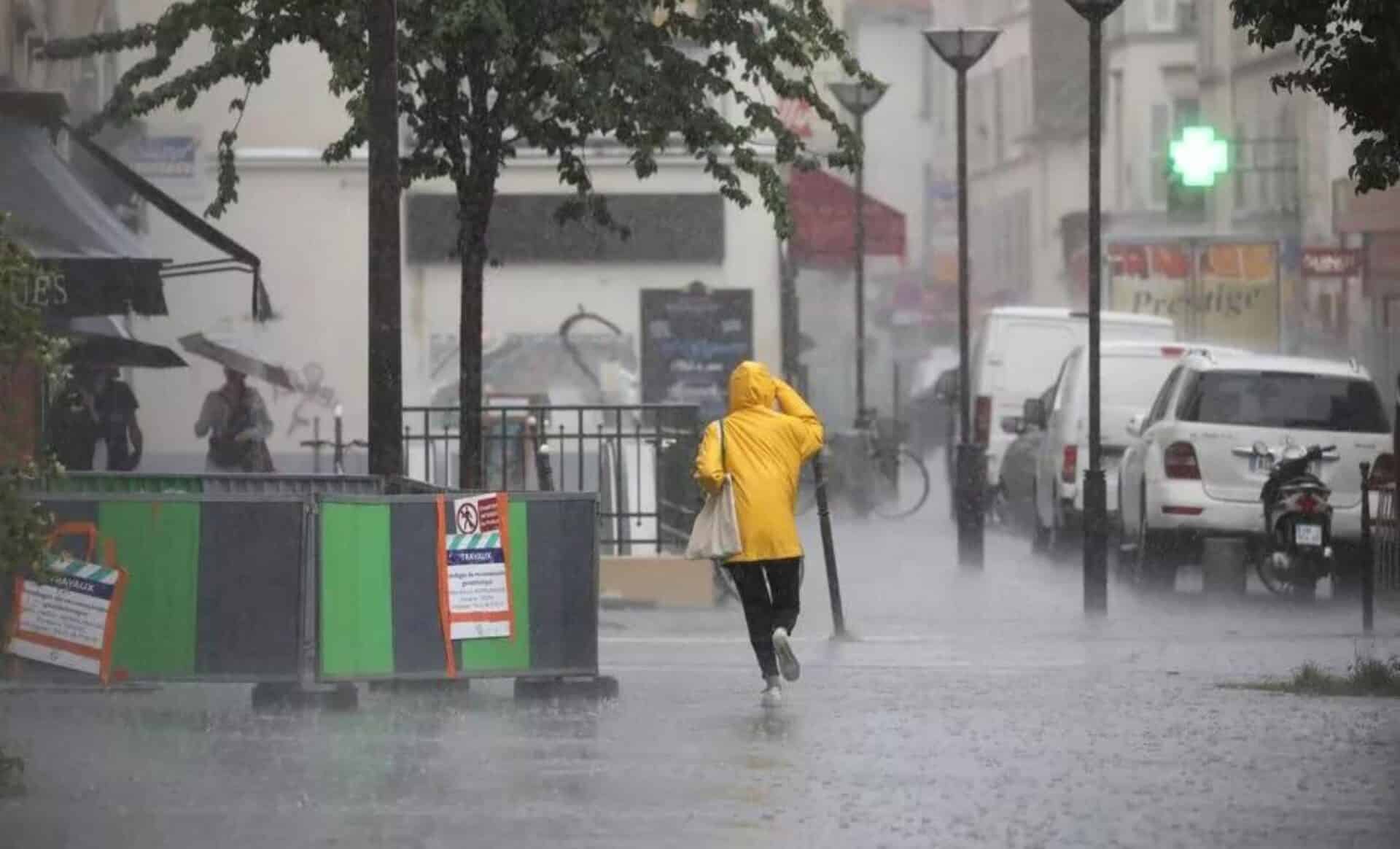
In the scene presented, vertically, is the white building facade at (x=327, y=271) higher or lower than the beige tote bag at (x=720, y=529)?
higher

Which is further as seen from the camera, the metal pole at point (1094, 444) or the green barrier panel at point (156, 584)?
the metal pole at point (1094, 444)

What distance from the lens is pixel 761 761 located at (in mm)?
13133

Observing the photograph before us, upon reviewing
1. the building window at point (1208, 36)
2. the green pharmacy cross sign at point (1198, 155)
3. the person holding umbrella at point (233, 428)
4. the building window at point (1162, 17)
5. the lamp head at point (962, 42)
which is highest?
the building window at point (1162, 17)

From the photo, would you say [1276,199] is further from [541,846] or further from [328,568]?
[541,846]

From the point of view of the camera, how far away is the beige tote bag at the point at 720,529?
52.3ft

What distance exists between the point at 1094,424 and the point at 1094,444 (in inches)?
6.2

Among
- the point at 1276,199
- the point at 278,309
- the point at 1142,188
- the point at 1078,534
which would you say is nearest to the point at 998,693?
the point at 1078,534

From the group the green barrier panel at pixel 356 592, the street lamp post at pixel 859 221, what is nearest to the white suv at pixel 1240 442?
the green barrier panel at pixel 356 592

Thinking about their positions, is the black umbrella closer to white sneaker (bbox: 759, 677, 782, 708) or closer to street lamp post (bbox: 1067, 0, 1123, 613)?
street lamp post (bbox: 1067, 0, 1123, 613)

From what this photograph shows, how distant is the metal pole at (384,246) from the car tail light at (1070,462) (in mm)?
13494

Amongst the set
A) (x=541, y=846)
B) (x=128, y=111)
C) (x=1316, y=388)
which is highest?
(x=128, y=111)

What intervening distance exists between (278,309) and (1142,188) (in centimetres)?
4190

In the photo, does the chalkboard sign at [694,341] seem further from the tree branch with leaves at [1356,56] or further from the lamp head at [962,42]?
the tree branch with leaves at [1356,56]

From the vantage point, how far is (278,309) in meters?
34.9
